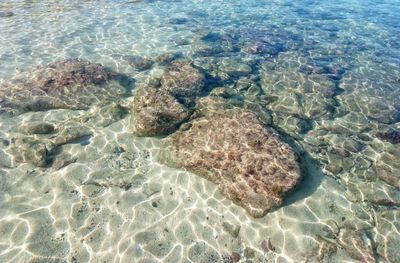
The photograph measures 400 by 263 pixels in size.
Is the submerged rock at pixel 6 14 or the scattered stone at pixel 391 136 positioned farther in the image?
the submerged rock at pixel 6 14

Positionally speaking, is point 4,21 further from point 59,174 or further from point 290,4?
point 290,4

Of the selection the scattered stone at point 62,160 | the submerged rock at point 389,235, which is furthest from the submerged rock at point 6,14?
the submerged rock at point 389,235

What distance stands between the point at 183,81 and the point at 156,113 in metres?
2.59

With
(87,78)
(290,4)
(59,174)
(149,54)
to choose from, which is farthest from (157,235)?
(290,4)

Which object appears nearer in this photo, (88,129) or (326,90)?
(88,129)

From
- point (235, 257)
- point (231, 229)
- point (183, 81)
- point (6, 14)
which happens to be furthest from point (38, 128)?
point (6, 14)

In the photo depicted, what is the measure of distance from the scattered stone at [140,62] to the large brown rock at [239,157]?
4915 millimetres

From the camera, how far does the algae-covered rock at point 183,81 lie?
10.1 m

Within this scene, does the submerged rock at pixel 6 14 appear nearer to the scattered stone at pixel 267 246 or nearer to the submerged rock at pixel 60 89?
the submerged rock at pixel 60 89

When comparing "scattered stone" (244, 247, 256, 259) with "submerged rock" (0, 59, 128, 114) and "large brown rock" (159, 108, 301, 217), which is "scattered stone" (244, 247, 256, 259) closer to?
"large brown rock" (159, 108, 301, 217)

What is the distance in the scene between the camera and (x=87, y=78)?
10352mm

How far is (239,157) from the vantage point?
23.1 ft

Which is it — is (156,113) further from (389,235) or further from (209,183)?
(389,235)

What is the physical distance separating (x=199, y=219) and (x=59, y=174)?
3.34 metres
